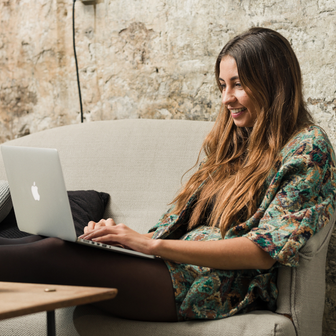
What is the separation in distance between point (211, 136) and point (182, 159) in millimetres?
280

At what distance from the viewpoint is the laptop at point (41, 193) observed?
1.00 meters

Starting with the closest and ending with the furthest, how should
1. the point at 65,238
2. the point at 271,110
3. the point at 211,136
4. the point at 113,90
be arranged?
1. the point at 65,238
2. the point at 271,110
3. the point at 211,136
4. the point at 113,90

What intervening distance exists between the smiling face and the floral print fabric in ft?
0.67

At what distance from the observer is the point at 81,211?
1703 millimetres

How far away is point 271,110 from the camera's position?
52.3 inches

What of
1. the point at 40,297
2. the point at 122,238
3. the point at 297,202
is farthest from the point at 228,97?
the point at 40,297

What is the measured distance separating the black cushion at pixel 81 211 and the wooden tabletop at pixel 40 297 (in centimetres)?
82

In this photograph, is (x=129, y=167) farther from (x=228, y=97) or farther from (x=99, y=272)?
(x=99, y=272)

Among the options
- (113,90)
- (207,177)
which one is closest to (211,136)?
(207,177)

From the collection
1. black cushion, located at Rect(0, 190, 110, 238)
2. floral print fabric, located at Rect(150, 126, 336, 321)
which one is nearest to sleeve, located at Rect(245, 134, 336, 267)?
floral print fabric, located at Rect(150, 126, 336, 321)

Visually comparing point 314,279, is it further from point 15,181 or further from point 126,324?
point 15,181

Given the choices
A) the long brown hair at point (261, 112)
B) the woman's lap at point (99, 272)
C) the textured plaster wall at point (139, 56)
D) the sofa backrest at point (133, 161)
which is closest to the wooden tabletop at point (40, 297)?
the woman's lap at point (99, 272)

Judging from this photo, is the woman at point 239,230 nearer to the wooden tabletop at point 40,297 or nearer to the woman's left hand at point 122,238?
the woman's left hand at point 122,238

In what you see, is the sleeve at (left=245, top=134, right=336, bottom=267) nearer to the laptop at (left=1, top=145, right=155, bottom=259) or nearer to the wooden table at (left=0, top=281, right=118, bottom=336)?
the laptop at (left=1, top=145, right=155, bottom=259)
